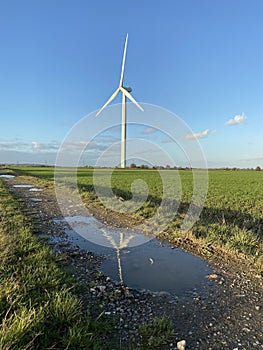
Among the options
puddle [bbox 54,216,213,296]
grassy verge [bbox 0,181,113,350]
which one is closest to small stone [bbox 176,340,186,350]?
grassy verge [bbox 0,181,113,350]

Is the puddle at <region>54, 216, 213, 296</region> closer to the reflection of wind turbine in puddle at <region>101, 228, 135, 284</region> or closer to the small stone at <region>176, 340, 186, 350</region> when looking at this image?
the reflection of wind turbine in puddle at <region>101, 228, 135, 284</region>

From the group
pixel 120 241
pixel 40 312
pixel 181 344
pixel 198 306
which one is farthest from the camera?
pixel 120 241

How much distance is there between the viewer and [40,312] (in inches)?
151

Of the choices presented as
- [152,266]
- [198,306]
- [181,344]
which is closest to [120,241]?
[152,266]

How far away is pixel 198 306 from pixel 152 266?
6.43 feet

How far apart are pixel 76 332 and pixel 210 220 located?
27.8 feet

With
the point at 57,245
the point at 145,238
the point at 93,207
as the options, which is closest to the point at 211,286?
the point at 145,238

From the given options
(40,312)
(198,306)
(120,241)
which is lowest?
(198,306)

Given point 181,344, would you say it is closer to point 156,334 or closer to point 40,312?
point 156,334

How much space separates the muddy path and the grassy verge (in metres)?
0.40

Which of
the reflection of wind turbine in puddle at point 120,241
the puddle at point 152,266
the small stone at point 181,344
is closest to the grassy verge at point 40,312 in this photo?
the small stone at point 181,344

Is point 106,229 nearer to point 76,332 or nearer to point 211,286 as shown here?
point 211,286

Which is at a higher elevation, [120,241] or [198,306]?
[120,241]

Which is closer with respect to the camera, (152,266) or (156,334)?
(156,334)
